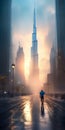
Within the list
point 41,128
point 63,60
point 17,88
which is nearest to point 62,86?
point 63,60

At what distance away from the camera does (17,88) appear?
197m

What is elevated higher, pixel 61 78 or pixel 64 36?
pixel 64 36

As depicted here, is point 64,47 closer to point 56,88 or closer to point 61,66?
point 61,66

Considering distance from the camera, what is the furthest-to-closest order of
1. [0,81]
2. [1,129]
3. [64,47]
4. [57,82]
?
[57,82] → [64,47] → [0,81] → [1,129]

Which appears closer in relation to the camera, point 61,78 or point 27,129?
point 27,129

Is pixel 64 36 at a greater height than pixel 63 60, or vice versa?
pixel 64 36

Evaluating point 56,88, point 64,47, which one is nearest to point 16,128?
point 64,47

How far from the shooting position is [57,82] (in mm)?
198375

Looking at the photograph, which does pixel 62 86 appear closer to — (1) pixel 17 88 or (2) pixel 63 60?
(2) pixel 63 60

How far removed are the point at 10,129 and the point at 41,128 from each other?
1.60 metres

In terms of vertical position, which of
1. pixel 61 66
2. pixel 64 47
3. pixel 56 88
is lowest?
pixel 56 88

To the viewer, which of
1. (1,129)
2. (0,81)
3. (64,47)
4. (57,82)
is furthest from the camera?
(57,82)

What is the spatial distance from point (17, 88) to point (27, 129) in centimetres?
18347

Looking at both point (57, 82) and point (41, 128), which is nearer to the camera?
point (41, 128)
